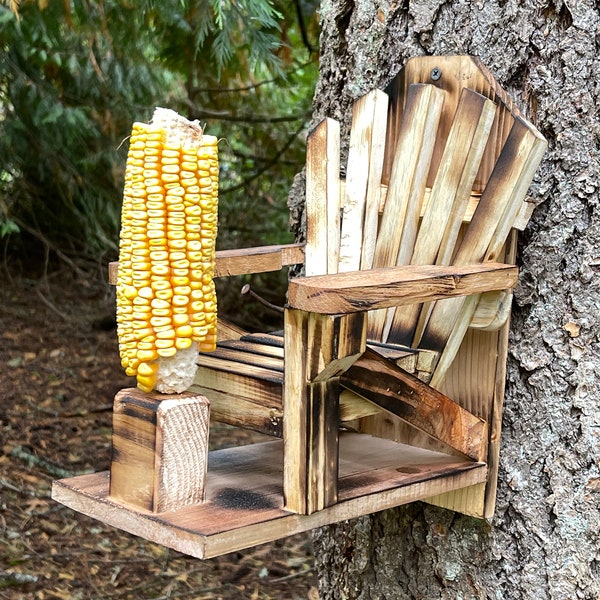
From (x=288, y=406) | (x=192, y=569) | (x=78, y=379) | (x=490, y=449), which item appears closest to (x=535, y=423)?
(x=490, y=449)

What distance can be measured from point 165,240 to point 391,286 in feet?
1.10

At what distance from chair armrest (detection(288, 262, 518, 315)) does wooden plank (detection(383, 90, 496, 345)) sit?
14 cm

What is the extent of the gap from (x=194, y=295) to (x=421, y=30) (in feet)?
2.87

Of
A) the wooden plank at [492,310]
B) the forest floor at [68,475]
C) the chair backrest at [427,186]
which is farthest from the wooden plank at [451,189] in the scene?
the forest floor at [68,475]

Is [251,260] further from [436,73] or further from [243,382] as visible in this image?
[436,73]

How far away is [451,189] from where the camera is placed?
5.57 feet

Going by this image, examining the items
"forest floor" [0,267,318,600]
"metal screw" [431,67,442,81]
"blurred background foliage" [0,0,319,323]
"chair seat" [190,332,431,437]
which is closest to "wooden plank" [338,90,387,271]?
"metal screw" [431,67,442,81]

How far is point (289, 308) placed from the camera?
1286 millimetres

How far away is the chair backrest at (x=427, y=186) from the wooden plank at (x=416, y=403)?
9 cm

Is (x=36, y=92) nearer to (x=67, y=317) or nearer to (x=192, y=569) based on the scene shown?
(x=67, y=317)

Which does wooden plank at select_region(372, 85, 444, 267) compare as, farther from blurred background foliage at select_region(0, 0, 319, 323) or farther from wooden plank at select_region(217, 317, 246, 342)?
blurred background foliage at select_region(0, 0, 319, 323)

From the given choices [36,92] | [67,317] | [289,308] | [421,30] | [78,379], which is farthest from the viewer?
[67,317]

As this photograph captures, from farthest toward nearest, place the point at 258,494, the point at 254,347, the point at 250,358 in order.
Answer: the point at 254,347 < the point at 250,358 < the point at 258,494

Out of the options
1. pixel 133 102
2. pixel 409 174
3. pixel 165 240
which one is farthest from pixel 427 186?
pixel 133 102
